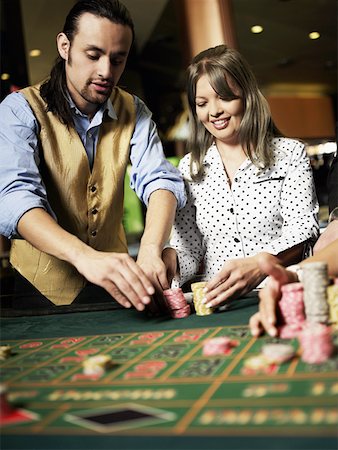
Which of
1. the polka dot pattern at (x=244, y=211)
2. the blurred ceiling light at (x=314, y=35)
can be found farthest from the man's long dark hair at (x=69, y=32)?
the blurred ceiling light at (x=314, y=35)

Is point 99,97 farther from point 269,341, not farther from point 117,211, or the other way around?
point 269,341

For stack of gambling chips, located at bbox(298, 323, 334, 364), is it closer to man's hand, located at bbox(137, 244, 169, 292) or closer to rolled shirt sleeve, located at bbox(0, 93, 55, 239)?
man's hand, located at bbox(137, 244, 169, 292)

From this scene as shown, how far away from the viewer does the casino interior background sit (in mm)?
5348

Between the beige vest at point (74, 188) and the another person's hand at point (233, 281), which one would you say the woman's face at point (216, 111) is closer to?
the beige vest at point (74, 188)

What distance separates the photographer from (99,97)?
2.25 m

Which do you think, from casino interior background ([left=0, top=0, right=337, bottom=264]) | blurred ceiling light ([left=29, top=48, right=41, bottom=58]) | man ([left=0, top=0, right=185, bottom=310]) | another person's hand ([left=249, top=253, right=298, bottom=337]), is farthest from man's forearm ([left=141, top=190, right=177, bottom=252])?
blurred ceiling light ([left=29, top=48, right=41, bottom=58])

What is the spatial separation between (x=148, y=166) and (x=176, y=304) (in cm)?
78

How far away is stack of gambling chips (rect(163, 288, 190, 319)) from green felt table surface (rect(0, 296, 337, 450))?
0.09 feet

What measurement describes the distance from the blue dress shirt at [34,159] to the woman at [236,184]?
0.16 meters

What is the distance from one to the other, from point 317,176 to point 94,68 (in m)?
5.95

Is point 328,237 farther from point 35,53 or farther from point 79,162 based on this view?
point 35,53

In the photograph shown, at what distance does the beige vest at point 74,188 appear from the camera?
2307 millimetres

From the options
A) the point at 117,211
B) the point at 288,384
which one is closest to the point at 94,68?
the point at 117,211

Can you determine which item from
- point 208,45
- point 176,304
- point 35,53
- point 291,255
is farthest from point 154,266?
point 35,53
